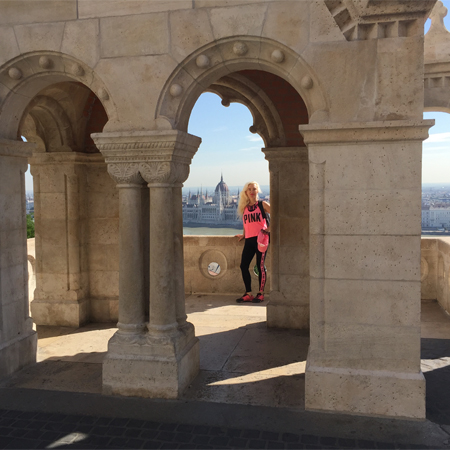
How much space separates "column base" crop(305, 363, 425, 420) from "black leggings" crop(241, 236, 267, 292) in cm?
278

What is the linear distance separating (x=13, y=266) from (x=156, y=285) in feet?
4.64

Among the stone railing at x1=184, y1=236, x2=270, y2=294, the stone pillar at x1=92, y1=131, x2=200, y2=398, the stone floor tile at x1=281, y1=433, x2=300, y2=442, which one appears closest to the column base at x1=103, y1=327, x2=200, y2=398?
the stone pillar at x1=92, y1=131, x2=200, y2=398

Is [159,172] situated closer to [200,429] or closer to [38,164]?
[200,429]

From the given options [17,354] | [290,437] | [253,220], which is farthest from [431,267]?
[17,354]

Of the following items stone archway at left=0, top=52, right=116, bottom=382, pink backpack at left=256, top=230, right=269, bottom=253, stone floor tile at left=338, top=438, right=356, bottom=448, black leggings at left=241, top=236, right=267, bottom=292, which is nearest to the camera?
stone floor tile at left=338, top=438, right=356, bottom=448

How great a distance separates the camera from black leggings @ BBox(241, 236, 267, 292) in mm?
6172

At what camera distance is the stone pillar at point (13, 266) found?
4074 mm

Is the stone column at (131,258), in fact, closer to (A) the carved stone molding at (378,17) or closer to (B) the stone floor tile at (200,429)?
(B) the stone floor tile at (200,429)

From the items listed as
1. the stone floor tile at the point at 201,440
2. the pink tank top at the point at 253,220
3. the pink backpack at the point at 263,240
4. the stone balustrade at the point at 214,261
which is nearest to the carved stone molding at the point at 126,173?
the stone floor tile at the point at 201,440

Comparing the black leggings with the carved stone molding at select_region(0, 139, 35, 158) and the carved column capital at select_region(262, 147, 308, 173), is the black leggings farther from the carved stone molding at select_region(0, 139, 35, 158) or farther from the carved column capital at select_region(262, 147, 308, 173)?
the carved stone molding at select_region(0, 139, 35, 158)

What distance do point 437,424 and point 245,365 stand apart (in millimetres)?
1664

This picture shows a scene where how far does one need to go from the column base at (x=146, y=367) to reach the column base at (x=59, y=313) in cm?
196

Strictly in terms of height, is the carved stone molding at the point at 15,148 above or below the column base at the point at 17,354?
above

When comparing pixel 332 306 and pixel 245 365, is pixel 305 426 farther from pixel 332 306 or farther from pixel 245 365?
pixel 245 365
